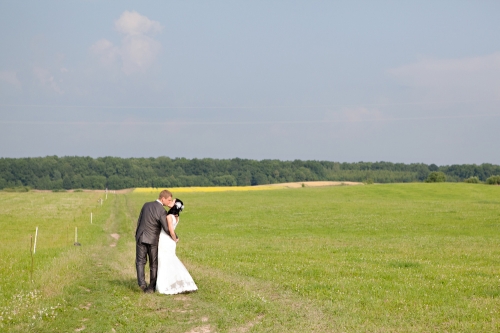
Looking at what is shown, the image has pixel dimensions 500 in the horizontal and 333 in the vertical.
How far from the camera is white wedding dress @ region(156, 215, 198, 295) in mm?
13055

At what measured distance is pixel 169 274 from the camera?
1317 centimetres

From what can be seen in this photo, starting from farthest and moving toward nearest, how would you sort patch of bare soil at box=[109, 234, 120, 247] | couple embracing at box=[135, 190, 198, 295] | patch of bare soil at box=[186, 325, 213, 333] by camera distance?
patch of bare soil at box=[109, 234, 120, 247], couple embracing at box=[135, 190, 198, 295], patch of bare soil at box=[186, 325, 213, 333]

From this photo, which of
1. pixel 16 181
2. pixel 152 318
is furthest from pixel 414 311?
pixel 16 181

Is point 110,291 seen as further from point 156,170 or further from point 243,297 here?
point 156,170

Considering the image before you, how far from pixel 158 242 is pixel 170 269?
0.79 metres

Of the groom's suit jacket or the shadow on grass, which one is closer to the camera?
the groom's suit jacket

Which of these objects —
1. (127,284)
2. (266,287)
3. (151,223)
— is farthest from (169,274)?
(266,287)

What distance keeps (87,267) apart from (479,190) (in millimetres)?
74617

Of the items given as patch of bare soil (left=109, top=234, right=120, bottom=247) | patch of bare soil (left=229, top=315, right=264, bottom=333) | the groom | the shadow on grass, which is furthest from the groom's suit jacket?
patch of bare soil (left=109, top=234, right=120, bottom=247)

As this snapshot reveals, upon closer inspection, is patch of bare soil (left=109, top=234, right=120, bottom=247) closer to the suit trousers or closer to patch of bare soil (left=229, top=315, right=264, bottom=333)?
the suit trousers

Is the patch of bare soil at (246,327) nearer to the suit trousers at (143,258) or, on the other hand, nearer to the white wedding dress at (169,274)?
the white wedding dress at (169,274)

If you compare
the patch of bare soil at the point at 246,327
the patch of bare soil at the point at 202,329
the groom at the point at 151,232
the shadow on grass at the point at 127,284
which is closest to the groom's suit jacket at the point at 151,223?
the groom at the point at 151,232

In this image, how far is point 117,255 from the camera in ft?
74.1

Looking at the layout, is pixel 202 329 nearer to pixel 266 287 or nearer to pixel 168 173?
pixel 266 287
